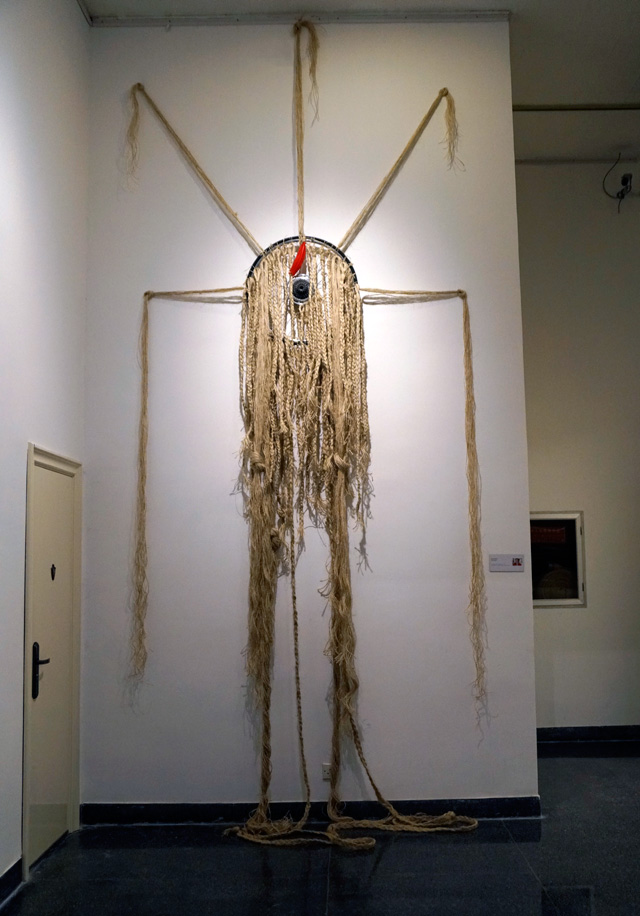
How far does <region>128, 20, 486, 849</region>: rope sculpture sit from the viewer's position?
3416mm

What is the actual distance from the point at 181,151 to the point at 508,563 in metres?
2.41

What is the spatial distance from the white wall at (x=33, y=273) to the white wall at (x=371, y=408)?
189 millimetres

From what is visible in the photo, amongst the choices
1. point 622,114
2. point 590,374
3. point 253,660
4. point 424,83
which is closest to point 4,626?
point 253,660

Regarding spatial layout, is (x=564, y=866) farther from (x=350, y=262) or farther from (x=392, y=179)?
(x=392, y=179)

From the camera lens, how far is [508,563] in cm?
349

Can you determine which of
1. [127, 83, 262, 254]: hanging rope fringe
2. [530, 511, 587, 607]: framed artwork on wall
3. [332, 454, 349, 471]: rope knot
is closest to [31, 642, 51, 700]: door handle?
[332, 454, 349, 471]: rope knot

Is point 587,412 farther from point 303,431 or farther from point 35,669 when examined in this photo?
point 35,669

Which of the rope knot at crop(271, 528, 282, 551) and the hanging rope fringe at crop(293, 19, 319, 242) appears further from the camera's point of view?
the hanging rope fringe at crop(293, 19, 319, 242)

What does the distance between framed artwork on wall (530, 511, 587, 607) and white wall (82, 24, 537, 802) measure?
120cm

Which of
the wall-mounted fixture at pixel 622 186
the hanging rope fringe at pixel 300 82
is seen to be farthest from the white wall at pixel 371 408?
the wall-mounted fixture at pixel 622 186

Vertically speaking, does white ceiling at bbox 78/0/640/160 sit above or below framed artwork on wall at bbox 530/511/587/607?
above

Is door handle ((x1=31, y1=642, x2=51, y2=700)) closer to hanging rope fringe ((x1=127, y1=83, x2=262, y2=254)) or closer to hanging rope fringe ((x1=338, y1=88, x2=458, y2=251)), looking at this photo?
hanging rope fringe ((x1=127, y1=83, x2=262, y2=254))

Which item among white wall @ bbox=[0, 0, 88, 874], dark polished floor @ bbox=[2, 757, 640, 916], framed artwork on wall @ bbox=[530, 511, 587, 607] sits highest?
white wall @ bbox=[0, 0, 88, 874]

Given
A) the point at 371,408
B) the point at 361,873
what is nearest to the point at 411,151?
the point at 371,408
